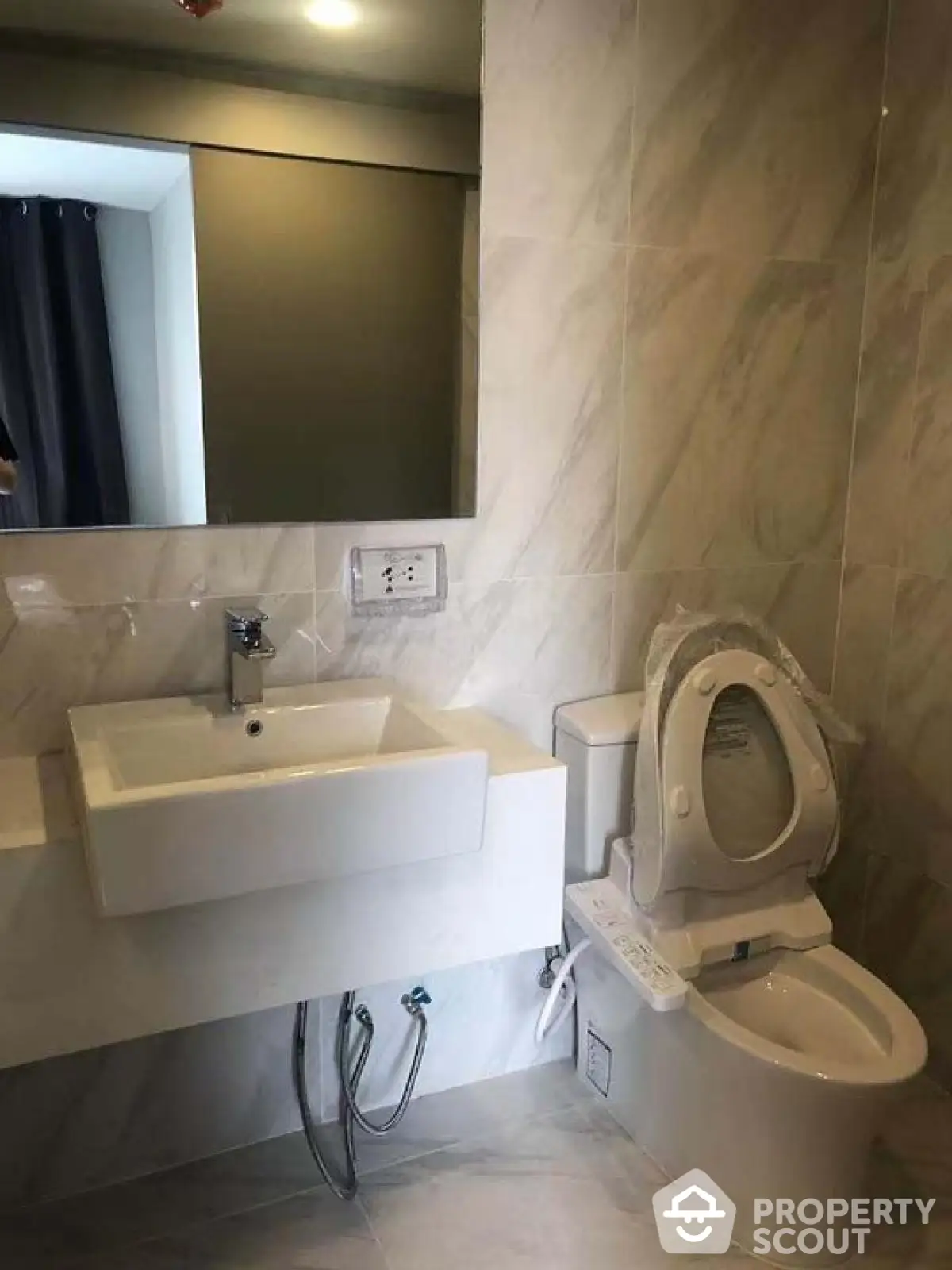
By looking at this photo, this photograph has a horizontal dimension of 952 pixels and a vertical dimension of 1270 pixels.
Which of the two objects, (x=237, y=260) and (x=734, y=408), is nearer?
(x=237, y=260)

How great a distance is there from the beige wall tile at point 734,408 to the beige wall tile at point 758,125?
62 mm

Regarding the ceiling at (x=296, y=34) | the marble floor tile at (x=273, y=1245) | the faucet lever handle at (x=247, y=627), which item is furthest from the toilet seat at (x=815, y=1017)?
the ceiling at (x=296, y=34)

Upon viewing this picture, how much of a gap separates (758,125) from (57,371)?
1297 millimetres

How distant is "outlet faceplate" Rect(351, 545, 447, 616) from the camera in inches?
66.7

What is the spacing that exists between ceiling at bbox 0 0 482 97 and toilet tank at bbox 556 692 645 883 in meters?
1.06

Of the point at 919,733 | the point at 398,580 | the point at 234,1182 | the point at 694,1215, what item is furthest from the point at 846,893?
the point at 234,1182

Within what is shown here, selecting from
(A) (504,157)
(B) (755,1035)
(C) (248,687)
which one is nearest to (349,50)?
(A) (504,157)

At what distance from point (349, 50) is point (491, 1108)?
1.83 meters

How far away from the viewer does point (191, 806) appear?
1.19 metres

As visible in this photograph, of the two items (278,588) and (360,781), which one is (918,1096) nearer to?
(360,781)

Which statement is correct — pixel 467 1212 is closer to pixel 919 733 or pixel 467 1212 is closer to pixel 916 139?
pixel 919 733

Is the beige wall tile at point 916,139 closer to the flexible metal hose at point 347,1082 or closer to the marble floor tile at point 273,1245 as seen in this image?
the flexible metal hose at point 347,1082

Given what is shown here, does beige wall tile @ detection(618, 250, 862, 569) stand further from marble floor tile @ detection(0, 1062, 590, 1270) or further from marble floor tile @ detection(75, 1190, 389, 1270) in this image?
marble floor tile @ detection(75, 1190, 389, 1270)

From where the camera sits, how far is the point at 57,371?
1479 millimetres
